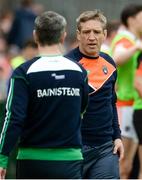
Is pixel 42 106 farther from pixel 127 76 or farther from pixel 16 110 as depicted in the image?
pixel 127 76

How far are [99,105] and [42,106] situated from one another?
3.75ft

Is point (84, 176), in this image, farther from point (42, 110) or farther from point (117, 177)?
point (42, 110)

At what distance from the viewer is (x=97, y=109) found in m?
8.58

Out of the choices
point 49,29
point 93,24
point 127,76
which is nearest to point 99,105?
point 93,24

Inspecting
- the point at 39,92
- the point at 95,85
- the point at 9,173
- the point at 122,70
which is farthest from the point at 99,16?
the point at 9,173

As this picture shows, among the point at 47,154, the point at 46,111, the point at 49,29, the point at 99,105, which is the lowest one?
the point at 47,154

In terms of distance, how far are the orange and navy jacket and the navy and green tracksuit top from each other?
919mm

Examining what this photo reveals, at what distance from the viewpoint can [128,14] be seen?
11477 mm

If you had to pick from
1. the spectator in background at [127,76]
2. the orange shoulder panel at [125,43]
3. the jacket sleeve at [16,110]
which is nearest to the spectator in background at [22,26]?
the spectator in background at [127,76]

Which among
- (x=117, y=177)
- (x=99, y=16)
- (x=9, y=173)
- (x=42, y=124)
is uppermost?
(x=99, y=16)

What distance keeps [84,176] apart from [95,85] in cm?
84

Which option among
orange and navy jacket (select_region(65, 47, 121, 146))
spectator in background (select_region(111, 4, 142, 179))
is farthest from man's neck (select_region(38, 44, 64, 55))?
spectator in background (select_region(111, 4, 142, 179))

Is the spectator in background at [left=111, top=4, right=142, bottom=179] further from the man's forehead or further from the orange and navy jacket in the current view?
the man's forehead

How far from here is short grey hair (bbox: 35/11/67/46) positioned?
7.60 metres
